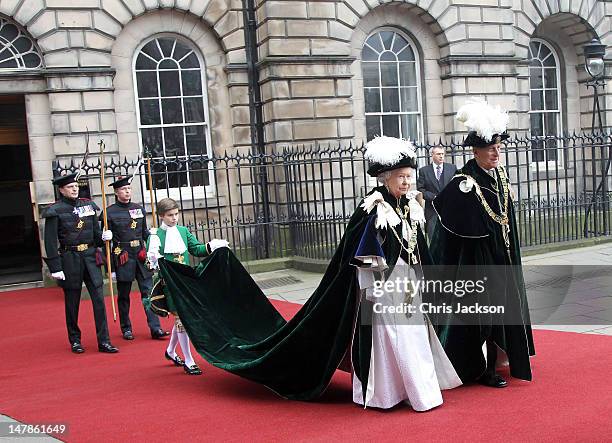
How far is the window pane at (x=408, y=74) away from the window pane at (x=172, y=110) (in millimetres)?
4896

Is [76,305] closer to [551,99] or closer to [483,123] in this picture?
[483,123]

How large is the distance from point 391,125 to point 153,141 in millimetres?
5158

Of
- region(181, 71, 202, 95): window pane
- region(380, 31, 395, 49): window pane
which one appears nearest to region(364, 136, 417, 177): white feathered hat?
region(181, 71, 202, 95): window pane

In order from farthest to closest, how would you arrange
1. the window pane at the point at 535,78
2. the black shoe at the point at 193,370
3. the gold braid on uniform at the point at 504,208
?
1. the window pane at the point at 535,78
2. the black shoe at the point at 193,370
3. the gold braid on uniform at the point at 504,208

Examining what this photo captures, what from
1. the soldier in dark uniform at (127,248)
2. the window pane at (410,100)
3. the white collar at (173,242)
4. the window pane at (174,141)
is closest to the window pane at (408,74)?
the window pane at (410,100)

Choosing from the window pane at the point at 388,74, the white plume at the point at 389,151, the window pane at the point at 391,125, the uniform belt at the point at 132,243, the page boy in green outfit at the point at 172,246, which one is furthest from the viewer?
the window pane at the point at 391,125

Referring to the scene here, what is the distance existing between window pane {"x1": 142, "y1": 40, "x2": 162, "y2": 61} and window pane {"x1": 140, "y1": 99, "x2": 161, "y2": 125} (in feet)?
2.84

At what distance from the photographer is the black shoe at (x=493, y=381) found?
5314mm

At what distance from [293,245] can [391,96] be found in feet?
15.4

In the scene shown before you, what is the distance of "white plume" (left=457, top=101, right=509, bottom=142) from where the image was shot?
544cm

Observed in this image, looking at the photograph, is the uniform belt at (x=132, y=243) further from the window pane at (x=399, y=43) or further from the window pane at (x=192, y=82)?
the window pane at (x=399, y=43)

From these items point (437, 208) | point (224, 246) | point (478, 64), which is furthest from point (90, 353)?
point (478, 64)

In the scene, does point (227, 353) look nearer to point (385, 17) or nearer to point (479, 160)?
point (479, 160)

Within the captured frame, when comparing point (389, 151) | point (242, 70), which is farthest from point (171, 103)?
point (389, 151)
